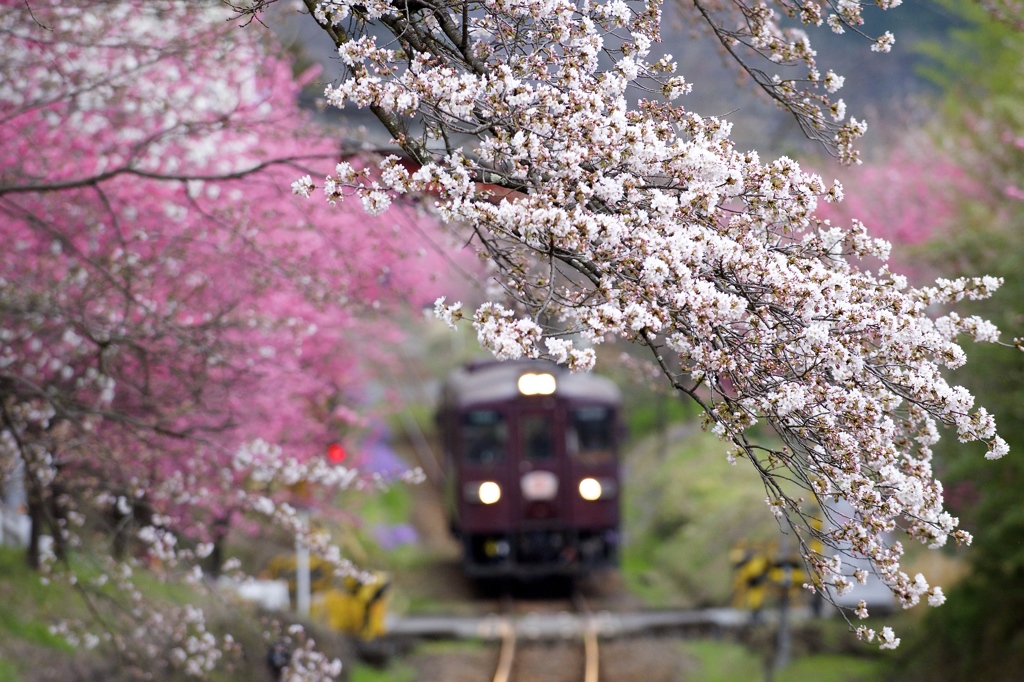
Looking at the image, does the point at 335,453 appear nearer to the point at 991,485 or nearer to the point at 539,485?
A: the point at 539,485

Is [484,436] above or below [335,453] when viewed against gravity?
above

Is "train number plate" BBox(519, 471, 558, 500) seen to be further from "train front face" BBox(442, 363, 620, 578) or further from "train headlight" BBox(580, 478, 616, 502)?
"train headlight" BBox(580, 478, 616, 502)

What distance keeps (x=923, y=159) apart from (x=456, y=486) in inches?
433

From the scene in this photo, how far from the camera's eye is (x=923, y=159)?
20.1 meters

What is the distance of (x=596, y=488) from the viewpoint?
1473 cm

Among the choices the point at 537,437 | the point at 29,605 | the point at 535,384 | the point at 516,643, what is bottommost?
the point at 29,605

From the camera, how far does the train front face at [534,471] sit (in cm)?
1456

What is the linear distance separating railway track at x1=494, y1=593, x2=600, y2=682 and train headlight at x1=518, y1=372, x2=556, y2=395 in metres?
2.84

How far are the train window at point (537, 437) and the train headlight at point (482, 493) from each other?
620mm

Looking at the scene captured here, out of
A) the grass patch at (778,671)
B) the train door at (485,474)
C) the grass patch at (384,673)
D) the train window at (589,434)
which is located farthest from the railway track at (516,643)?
the train window at (589,434)

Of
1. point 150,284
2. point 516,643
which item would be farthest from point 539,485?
point 150,284

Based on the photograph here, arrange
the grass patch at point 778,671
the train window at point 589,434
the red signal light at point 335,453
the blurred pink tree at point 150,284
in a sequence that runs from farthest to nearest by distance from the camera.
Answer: the train window at point 589,434, the red signal light at point 335,453, the grass patch at point 778,671, the blurred pink tree at point 150,284

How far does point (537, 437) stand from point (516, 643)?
2.93 meters

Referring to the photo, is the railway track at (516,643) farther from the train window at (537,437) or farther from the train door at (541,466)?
the train window at (537,437)
